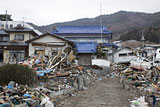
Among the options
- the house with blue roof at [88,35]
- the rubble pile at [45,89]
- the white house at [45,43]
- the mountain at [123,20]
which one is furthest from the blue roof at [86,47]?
the mountain at [123,20]

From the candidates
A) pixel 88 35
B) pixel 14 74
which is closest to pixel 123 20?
pixel 88 35

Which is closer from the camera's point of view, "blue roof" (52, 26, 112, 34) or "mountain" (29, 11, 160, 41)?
"blue roof" (52, 26, 112, 34)

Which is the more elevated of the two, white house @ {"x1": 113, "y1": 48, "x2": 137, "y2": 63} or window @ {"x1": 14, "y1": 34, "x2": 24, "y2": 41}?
window @ {"x1": 14, "y1": 34, "x2": 24, "y2": 41}

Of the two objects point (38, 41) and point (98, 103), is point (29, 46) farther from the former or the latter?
point (98, 103)

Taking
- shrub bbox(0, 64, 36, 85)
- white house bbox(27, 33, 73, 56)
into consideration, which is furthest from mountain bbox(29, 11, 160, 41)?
shrub bbox(0, 64, 36, 85)

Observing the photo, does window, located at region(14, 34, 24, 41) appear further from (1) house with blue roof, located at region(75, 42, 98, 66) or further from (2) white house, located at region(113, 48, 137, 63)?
(2) white house, located at region(113, 48, 137, 63)

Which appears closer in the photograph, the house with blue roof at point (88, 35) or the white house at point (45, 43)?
the white house at point (45, 43)

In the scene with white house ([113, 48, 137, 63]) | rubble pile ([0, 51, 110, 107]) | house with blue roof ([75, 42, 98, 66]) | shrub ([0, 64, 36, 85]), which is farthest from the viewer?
white house ([113, 48, 137, 63])

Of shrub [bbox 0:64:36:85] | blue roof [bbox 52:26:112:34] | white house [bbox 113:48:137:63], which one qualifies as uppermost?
blue roof [bbox 52:26:112:34]

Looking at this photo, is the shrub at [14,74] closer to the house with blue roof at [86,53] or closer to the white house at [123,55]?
the house with blue roof at [86,53]

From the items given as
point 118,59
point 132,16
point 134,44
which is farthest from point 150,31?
point 132,16

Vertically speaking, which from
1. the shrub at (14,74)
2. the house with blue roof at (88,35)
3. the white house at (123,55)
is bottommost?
the shrub at (14,74)

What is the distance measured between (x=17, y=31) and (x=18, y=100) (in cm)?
2034

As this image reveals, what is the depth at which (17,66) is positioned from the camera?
9859 millimetres
